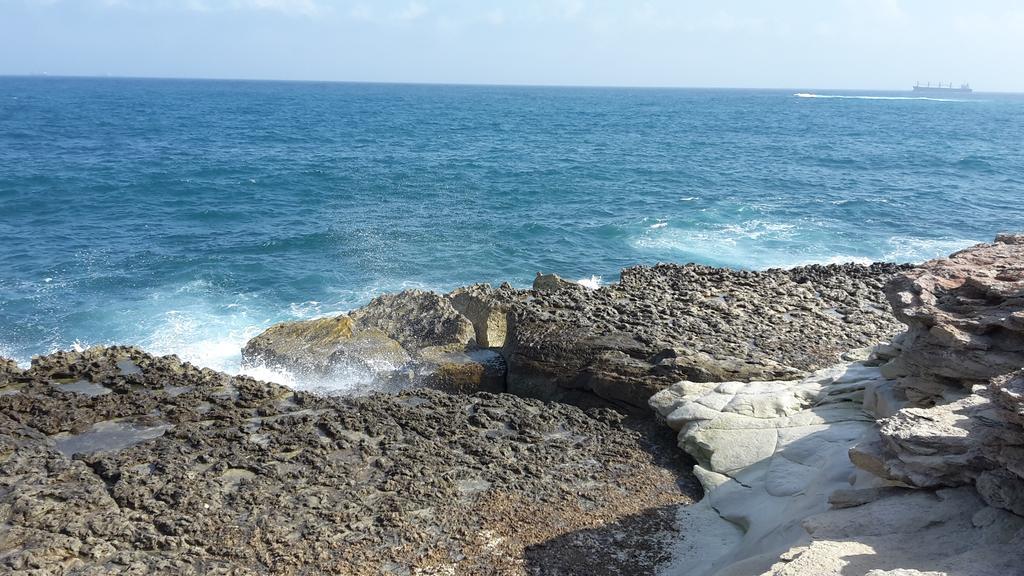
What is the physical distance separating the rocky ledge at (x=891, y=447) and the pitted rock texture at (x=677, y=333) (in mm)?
883

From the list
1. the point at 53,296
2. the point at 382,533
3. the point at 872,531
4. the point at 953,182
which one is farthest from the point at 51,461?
the point at 953,182

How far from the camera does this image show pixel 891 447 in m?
8.25

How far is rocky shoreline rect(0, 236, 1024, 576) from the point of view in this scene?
317 inches

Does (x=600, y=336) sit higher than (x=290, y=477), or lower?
higher

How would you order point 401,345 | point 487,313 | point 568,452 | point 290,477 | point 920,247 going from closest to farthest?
point 290,477 → point 568,452 → point 401,345 → point 487,313 → point 920,247

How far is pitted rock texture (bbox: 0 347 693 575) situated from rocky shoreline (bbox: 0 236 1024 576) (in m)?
0.04

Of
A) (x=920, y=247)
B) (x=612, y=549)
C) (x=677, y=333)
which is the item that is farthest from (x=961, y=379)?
(x=920, y=247)

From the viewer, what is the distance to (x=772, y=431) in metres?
12.3

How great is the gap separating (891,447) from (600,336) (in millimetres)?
7922

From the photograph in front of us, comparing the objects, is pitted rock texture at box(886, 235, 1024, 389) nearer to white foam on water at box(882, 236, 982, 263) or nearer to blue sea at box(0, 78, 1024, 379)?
blue sea at box(0, 78, 1024, 379)

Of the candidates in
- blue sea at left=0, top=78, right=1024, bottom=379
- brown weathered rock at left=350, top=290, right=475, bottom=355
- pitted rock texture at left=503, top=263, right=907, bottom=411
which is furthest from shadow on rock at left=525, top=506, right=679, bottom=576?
blue sea at left=0, top=78, right=1024, bottom=379

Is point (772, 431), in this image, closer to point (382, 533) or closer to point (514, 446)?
point (514, 446)

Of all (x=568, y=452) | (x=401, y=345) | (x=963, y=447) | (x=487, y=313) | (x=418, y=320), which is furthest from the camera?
(x=418, y=320)

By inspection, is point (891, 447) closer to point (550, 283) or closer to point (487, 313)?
point (487, 313)
